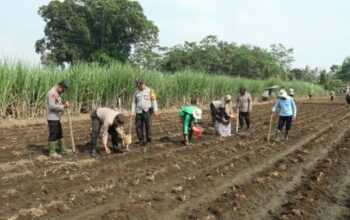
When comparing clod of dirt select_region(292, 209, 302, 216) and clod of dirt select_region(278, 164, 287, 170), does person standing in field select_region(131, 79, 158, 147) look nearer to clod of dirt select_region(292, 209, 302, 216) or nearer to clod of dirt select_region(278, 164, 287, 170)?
clod of dirt select_region(278, 164, 287, 170)

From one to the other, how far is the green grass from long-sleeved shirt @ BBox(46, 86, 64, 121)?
559 cm

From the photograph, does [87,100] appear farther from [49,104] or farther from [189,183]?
[189,183]

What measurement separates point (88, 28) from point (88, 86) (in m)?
20.6

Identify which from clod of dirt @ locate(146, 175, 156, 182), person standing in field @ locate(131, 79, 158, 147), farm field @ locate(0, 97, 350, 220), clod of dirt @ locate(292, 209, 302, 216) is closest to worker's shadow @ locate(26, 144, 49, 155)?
farm field @ locate(0, 97, 350, 220)

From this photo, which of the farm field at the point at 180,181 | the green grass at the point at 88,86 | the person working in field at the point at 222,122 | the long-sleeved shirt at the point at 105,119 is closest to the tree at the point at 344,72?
the green grass at the point at 88,86

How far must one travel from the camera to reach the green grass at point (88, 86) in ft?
44.7

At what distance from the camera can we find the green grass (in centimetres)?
1363

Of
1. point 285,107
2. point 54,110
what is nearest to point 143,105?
point 54,110

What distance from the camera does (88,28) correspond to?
35531 mm

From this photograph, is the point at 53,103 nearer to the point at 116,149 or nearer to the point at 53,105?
the point at 53,105

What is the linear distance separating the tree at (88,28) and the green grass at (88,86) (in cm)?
1295

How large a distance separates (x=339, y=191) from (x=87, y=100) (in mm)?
11630

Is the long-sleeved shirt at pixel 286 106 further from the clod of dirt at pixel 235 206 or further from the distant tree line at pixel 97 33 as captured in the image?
the distant tree line at pixel 97 33

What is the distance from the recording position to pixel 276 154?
9266 millimetres
